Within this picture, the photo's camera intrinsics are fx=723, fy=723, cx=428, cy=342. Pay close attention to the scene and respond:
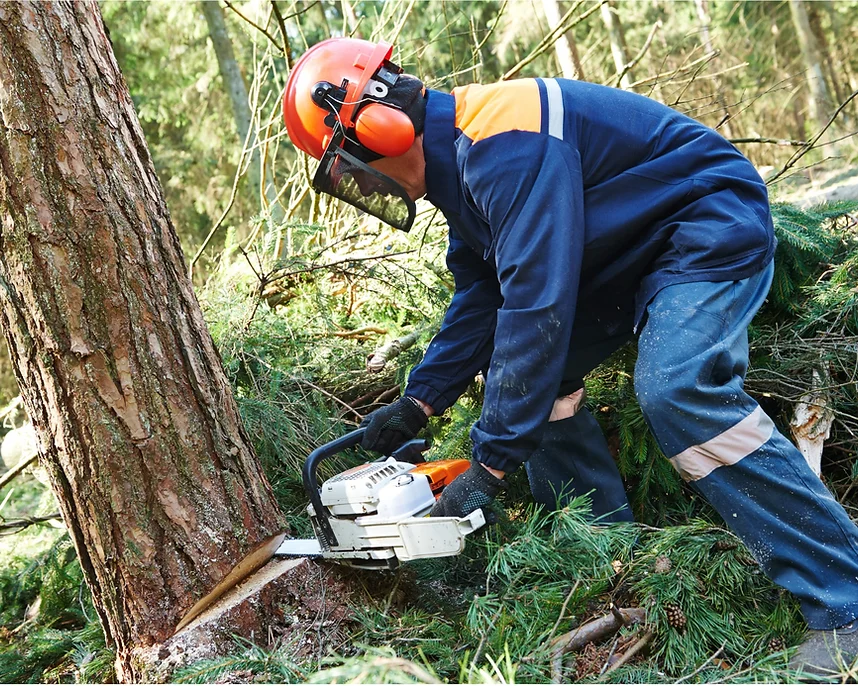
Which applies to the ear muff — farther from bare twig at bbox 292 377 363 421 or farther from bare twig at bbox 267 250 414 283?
bare twig at bbox 292 377 363 421

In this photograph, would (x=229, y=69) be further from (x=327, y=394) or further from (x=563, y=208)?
(x=563, y=208)

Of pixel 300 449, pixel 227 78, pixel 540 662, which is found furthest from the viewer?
pixel 227 78

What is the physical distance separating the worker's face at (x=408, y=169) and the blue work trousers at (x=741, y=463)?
2.94 ft

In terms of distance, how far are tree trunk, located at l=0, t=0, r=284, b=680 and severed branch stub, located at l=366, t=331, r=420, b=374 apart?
120 centimetres

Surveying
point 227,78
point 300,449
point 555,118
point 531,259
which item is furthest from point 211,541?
point 227,78

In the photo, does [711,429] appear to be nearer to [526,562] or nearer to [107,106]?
[526,562]

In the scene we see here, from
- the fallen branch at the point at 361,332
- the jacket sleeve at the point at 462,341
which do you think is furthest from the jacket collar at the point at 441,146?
the fallen branch at the point at 361,332

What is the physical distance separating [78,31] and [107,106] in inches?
8.6

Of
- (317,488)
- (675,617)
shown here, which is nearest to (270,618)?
(317,488)

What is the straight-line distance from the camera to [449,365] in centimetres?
258

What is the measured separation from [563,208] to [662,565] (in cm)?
113

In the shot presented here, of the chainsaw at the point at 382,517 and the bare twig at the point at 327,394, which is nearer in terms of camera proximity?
the chainsaw at the point at 382,517

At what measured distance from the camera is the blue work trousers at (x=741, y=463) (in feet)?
6.18

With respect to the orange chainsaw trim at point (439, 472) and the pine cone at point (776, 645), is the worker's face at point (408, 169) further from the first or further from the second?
the pine cone at point (776, 645)
